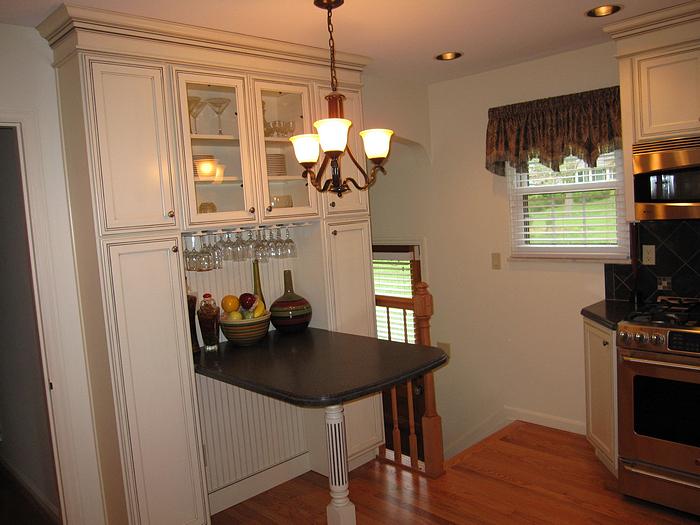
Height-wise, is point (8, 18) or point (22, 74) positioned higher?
point (8, 18)

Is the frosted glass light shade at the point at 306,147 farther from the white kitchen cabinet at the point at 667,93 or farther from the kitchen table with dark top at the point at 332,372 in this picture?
the white kitchen cabinet at the point at 667,93

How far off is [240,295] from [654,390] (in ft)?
7.10

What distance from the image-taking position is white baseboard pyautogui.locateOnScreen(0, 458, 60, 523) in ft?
10.8

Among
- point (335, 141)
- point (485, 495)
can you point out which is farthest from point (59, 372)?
point (485, 495)

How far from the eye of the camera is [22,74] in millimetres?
2623

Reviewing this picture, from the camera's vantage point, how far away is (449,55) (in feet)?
11.7

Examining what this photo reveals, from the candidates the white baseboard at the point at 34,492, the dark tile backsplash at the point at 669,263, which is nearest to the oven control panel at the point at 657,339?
the dark tile backsplash at the point at 669,263

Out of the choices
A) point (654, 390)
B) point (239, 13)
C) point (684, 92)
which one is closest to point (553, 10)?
point (684, 92)

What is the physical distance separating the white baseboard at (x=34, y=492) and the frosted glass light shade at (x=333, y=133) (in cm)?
256

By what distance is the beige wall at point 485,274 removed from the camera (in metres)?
3.93

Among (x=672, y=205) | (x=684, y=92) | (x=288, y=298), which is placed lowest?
(x=288, y=298)

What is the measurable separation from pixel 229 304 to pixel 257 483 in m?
1.11

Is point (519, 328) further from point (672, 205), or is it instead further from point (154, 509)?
point (154, 509)

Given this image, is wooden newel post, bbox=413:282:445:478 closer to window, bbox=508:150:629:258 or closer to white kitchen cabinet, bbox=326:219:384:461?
white kitchen cabinet, bbox=326:219:384:461
